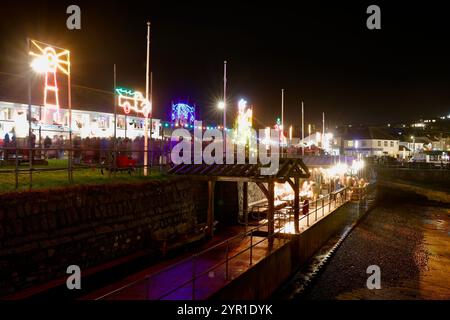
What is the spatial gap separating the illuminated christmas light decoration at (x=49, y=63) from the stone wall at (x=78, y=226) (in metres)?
3.83

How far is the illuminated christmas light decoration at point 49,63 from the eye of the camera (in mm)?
11047

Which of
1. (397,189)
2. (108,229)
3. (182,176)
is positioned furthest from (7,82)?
(397,189)

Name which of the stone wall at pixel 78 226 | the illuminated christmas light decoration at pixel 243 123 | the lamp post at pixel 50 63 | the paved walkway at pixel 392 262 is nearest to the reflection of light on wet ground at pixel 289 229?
the paved walkway at pixel 392 262

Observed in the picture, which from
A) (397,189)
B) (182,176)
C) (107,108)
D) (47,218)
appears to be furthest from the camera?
(397,189)

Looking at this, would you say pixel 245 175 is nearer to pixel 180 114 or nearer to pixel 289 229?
pixel 289 229

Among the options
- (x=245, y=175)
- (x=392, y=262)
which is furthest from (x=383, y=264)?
(x=245, y=175)

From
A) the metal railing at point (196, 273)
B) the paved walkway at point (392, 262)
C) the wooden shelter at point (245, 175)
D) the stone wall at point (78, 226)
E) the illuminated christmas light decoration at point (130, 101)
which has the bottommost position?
the paved walkway at point (392, 262)

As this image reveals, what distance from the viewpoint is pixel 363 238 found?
69.5 feet

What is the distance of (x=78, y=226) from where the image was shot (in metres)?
9.34

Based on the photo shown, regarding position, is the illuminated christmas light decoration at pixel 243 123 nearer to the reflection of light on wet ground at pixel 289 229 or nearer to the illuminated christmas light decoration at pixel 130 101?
the illuminated christmas light decoration at pixel 130 101

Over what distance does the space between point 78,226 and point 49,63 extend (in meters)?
5.52

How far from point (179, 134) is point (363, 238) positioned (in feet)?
39.6

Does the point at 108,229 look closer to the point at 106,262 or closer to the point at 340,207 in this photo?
the point at 106,262
